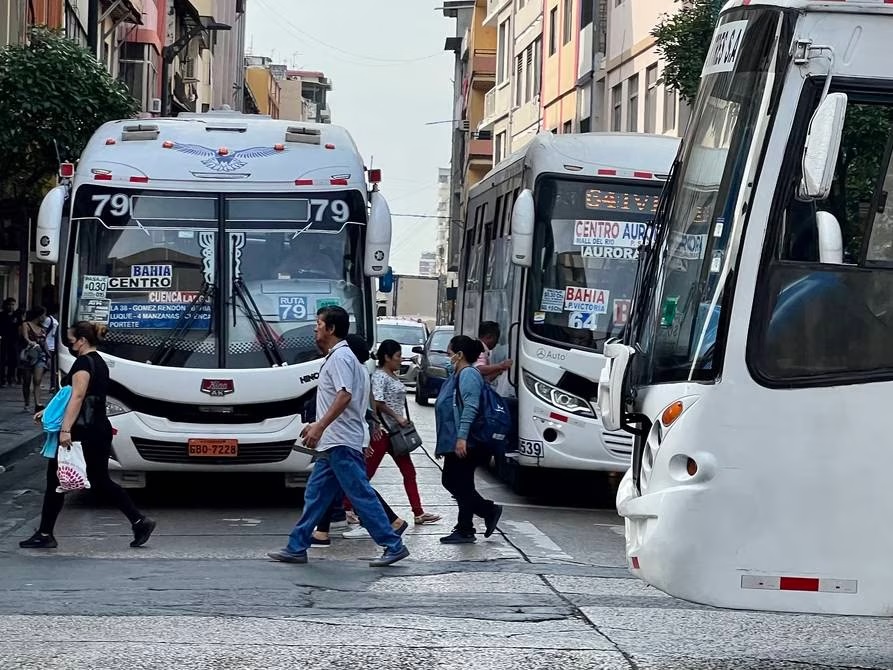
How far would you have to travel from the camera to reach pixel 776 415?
716cm

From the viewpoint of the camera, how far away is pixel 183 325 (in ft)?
46.1

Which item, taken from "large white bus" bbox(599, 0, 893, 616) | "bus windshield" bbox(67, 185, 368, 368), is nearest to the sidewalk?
"bus windshield" bbox(67, 185, 368, 368)

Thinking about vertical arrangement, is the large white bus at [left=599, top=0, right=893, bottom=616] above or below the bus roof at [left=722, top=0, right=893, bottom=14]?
below

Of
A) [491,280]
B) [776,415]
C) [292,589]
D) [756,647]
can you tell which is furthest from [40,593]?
[491,280]

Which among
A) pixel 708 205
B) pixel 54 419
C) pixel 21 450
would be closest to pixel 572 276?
pixel 54 419

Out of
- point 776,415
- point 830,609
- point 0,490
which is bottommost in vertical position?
point 0,490

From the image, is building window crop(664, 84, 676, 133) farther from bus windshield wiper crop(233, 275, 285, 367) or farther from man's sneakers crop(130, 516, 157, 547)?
man's sneakers crop(130, 516, 157, 547)

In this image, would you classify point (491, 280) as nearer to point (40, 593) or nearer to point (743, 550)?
point (40, 593)

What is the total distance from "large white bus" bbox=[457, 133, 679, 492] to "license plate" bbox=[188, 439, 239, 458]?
2.83 meters

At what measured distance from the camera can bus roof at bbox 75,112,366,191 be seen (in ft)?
47.4

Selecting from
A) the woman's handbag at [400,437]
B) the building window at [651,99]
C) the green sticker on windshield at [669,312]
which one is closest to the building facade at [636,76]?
the building window at [651,99]

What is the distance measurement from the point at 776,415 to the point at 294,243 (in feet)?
25.5

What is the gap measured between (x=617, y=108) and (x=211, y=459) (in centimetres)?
2610

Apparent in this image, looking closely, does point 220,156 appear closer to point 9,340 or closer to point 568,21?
point 9,340
